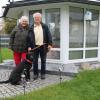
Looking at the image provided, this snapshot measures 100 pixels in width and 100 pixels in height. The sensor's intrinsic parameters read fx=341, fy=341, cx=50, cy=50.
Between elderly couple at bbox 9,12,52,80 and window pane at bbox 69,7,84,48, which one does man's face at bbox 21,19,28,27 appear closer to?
elderly couple at bbox 9,12,52,80

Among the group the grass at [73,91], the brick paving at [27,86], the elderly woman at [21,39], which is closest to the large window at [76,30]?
the brick paving at [27,86]

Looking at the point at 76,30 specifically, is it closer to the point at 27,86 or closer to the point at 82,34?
the point at 82,34

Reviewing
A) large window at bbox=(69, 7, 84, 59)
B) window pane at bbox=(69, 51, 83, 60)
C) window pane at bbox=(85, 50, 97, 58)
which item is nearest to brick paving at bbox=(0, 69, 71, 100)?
A: window pane at bbox=(69, 51, 83, 60)

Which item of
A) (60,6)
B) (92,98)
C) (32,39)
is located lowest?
(92,98)

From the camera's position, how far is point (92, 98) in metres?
8.22

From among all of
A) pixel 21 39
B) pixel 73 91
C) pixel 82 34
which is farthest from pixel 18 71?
pixel 82 34

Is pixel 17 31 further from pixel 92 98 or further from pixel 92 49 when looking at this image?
pixel 92 49

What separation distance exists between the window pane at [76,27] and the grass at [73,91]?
3564 mm

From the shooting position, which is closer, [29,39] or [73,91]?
[73,91]

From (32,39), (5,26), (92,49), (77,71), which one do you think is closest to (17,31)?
(32,39)

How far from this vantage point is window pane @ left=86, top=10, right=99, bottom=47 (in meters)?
14.3

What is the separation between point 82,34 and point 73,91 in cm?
557

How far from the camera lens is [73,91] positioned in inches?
349

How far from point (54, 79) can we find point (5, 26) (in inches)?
1186
